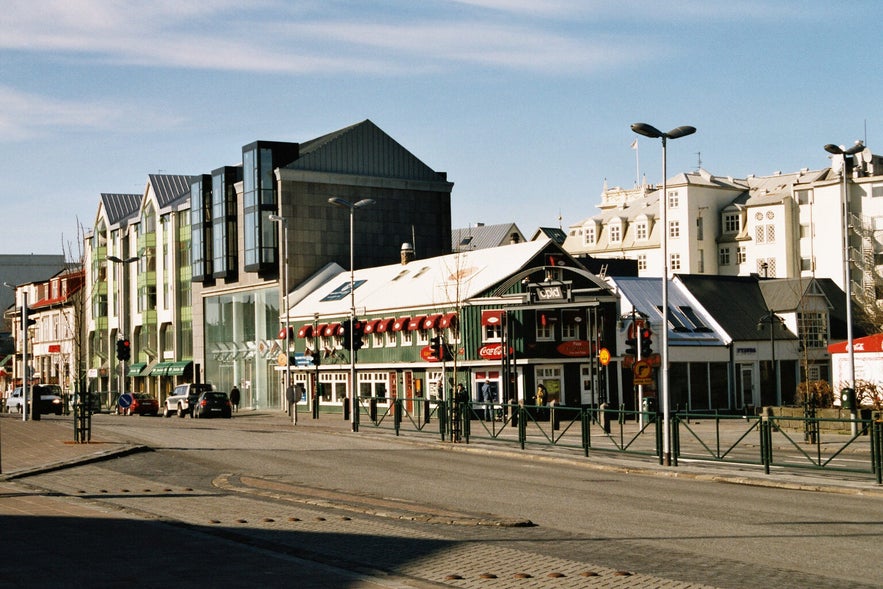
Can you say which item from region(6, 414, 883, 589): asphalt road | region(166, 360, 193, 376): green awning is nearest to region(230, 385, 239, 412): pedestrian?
region(166, 360, 193, 376): green awning

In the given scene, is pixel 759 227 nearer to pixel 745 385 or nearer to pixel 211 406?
pixel 745 385

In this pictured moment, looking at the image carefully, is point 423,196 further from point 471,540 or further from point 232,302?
point 471,540

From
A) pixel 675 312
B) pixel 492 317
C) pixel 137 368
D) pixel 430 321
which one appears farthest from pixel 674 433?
pixel 137 368

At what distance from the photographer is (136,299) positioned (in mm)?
90562

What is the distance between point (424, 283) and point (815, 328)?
2225cm

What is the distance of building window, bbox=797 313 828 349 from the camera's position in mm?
61656

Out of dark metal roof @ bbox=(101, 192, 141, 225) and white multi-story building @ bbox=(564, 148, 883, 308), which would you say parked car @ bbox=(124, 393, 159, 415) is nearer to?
dark metal roof @ bbox=(101, 192, 141, 225)

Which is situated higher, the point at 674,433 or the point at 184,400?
the point at 674,433

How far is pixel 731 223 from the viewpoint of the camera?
105 metres

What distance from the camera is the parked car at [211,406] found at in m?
58.1

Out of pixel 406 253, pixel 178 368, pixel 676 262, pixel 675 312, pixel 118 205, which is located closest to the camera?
pixel 675 312

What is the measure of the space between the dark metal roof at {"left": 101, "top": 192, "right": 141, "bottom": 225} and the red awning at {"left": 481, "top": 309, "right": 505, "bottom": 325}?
5152cm

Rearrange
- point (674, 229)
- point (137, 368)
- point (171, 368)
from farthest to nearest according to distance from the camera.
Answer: point (674, 229) < point (137, 368) < point (171, 368)

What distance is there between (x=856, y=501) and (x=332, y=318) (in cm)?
4423
